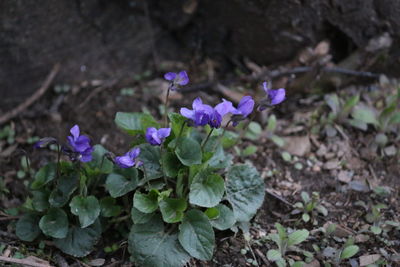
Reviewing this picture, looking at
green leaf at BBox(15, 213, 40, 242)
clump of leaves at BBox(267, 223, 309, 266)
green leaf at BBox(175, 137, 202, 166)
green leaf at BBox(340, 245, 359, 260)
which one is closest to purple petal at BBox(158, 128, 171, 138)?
green leaf at BBox(175, 137, 202, 166)

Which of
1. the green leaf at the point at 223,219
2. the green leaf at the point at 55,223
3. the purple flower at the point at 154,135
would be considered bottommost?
the green leaf at the point at 55,223

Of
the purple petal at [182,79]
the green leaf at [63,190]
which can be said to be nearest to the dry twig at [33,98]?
the green leaf at [63,190]

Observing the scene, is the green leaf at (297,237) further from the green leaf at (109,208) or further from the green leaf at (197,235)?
the green leaf at (109,208)

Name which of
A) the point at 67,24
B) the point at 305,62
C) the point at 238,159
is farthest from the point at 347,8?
the point at 67,24

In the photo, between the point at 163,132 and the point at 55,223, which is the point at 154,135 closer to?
the point at 163,132

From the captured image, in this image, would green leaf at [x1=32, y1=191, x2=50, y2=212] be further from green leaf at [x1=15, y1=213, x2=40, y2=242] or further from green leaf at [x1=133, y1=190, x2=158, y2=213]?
green leaf at [x1=133, y1=190, x2=158, y2=213]

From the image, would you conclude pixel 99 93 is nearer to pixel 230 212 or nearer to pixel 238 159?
pixel 238 159

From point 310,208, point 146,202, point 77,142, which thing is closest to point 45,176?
point 77,142
